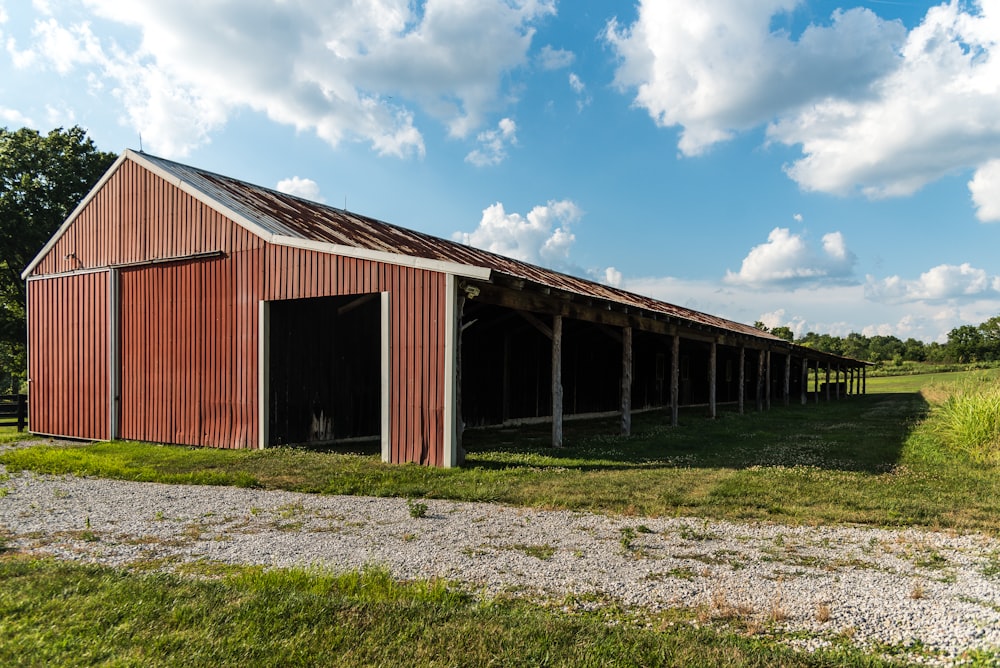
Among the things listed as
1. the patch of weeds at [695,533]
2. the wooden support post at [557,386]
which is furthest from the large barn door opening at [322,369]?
the patch of weeds at [695,533]

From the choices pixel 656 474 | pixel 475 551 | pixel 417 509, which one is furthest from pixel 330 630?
pixel 656 474

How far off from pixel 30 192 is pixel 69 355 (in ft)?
62.7

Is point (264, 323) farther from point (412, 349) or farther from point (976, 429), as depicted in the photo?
point (976, 429)

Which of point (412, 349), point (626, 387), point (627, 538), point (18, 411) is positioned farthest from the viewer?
point (18, 411)

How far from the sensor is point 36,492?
26.0ft

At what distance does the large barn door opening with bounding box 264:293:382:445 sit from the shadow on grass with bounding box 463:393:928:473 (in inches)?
104

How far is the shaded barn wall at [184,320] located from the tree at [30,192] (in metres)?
15.5

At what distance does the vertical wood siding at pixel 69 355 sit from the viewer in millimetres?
14281

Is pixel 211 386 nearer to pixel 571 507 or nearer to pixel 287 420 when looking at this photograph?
pixel 287 420

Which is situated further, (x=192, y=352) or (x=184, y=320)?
(x=184, y=320)

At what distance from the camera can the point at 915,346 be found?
9150cm

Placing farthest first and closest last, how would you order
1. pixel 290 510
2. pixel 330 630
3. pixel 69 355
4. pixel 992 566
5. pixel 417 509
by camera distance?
pixel 69 355 < pixel 290 510 < pixel 417 509 < pixel 992 566 < pixel 330 630

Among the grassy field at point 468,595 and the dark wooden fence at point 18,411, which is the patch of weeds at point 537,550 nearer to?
the grassy field at point 468,595

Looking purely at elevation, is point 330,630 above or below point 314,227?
below
